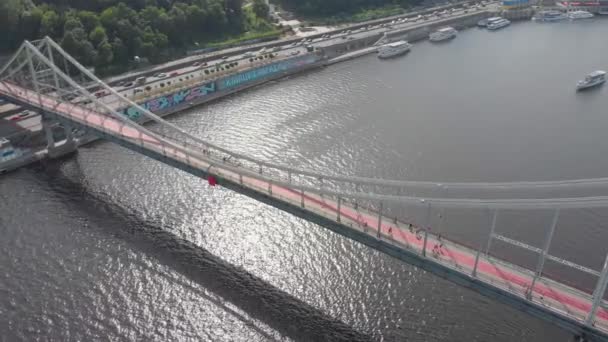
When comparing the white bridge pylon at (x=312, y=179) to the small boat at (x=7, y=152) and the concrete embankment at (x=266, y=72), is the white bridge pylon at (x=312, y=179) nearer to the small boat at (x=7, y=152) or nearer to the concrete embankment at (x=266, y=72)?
the concrete embankment at (x=266, y=72)

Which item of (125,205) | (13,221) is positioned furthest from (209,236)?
(13,221)

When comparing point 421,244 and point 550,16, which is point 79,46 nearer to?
point 421,244

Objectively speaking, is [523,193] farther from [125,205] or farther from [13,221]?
[13,221]

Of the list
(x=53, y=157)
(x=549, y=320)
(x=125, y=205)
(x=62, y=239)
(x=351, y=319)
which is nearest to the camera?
(x=549, y=320)

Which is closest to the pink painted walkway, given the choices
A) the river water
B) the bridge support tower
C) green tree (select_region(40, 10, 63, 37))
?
the river water

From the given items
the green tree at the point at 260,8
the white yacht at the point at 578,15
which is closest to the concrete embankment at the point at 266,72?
the green tree at the point at 260,8

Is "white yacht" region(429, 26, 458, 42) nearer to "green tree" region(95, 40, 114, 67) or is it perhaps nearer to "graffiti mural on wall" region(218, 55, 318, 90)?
"graffiti mural on wall" region(218, 55, 318, 90)
